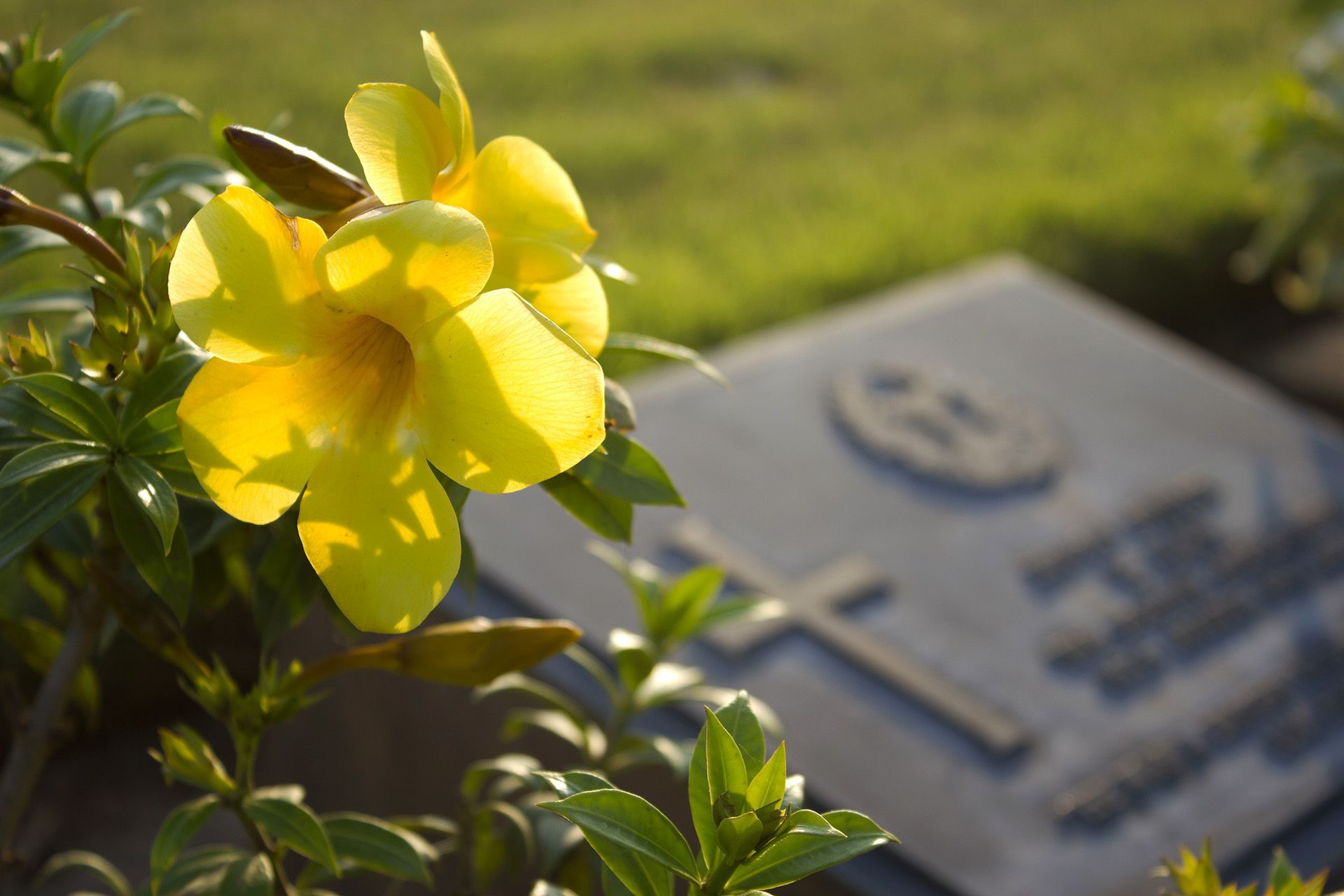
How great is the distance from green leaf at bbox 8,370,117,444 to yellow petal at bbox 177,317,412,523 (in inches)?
4.9

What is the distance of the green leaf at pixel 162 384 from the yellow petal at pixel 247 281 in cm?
16

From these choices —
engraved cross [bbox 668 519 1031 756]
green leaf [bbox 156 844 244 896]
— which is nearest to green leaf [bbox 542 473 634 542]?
green leaf [bbox 156 844 244 896]

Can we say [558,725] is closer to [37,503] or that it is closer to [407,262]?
[37,503]

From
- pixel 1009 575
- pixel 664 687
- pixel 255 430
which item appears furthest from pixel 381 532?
pixel 1009 575

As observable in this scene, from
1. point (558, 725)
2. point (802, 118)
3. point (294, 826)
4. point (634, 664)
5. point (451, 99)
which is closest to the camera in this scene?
point (451, 99)

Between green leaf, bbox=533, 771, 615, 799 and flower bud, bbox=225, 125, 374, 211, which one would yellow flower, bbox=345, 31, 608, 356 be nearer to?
flower bud, bbox=225, 125, 374, 211

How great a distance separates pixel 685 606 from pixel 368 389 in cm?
78

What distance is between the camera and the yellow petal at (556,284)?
2.36ft

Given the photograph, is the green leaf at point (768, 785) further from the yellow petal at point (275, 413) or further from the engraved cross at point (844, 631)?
the engraved cross at point (844, 631)

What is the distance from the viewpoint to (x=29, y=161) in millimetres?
986

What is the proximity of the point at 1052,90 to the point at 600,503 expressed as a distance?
19.8 feet

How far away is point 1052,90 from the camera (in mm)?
6375

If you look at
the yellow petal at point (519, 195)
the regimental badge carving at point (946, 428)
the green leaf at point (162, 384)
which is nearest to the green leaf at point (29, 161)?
the green leaf at point (162, 384)

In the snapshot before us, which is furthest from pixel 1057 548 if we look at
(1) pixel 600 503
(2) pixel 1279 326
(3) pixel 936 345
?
(2) pixel 1279 326
